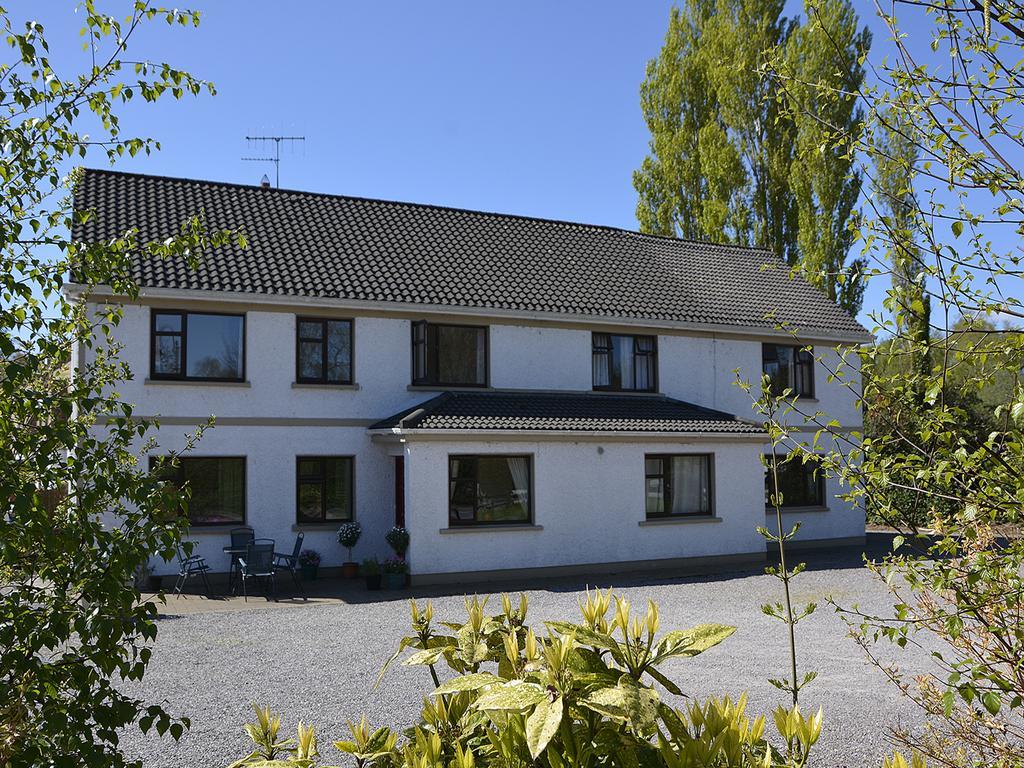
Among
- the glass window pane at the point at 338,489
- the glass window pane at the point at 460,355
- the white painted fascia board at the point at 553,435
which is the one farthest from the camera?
the glass window pane at the point at 460,355

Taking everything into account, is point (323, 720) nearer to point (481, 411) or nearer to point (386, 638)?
point (386, 638)

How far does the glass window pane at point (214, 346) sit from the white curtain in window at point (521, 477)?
6.28 metres

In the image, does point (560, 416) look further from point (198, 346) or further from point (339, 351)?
point (198, 346)

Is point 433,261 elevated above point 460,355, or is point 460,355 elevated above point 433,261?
point 433,261

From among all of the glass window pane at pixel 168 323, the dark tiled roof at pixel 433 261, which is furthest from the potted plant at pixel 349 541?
the glass window pane at pixel 168 323

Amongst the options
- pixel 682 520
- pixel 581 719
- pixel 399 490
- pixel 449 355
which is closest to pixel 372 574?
pixel 399 490

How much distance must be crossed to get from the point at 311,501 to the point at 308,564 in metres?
1.40

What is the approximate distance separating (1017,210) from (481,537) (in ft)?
52.2

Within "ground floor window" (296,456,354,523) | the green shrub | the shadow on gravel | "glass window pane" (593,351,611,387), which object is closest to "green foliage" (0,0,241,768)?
the green shrub

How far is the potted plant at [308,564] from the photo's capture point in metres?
18.2

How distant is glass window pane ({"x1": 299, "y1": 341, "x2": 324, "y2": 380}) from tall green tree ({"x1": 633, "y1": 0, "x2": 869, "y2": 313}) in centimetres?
1857

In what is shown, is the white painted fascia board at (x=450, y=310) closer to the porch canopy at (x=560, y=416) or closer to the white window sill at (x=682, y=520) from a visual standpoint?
the porch canopy at (x=560, y=416)

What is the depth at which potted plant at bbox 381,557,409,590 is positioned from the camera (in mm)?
17250

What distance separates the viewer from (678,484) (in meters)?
20.8
